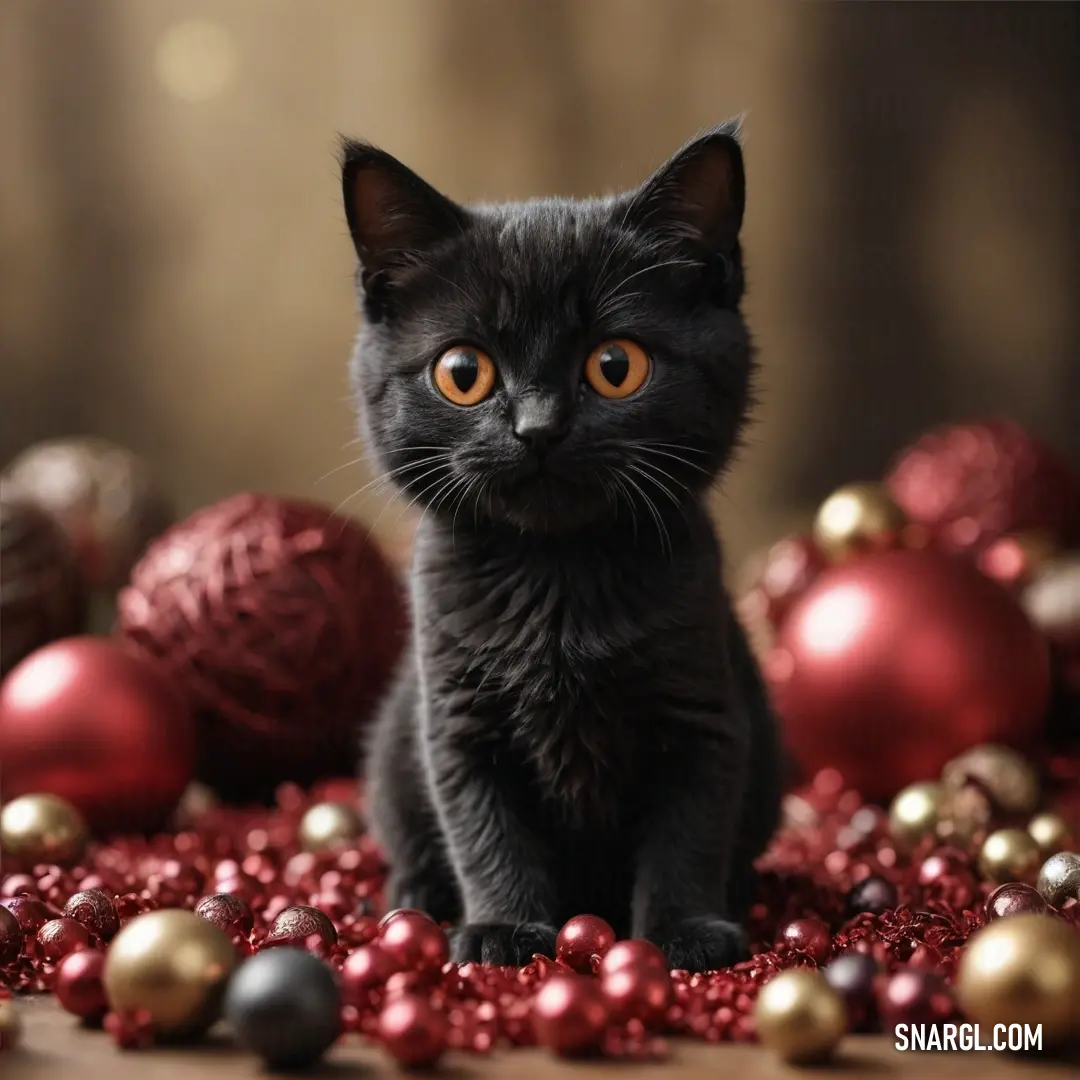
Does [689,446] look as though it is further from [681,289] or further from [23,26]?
[23,26]

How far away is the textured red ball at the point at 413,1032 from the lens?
67cm

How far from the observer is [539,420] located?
0.79 meters

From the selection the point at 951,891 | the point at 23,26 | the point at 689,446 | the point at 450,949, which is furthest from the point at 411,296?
the point at 23,26

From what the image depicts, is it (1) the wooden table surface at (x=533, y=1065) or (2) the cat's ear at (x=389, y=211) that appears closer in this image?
(1) the wooden table surface at (x=533, y=1065)

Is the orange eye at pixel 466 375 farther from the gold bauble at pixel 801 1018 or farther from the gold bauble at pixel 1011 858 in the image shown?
the gold bauble at pixel 1011 858

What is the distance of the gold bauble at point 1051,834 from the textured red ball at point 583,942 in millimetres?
465

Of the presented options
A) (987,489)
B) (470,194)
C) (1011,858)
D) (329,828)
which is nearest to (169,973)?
(329,828)

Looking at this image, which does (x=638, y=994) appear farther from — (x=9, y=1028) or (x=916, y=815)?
(x=916, y=815)

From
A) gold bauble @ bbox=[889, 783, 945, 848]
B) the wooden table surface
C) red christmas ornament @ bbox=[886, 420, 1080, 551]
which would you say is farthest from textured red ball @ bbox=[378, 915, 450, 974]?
Result: red christmas ornament @ bbox=[886, 420, 1080, 551]

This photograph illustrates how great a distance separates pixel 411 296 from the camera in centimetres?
89

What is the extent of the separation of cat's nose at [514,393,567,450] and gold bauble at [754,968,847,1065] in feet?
1.09

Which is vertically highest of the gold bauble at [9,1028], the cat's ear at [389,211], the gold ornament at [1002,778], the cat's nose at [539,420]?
the cat's ear at [389,211]

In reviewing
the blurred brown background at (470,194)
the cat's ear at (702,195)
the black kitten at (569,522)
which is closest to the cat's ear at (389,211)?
the black kitten at (569,522)

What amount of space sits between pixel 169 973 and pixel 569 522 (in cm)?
35
